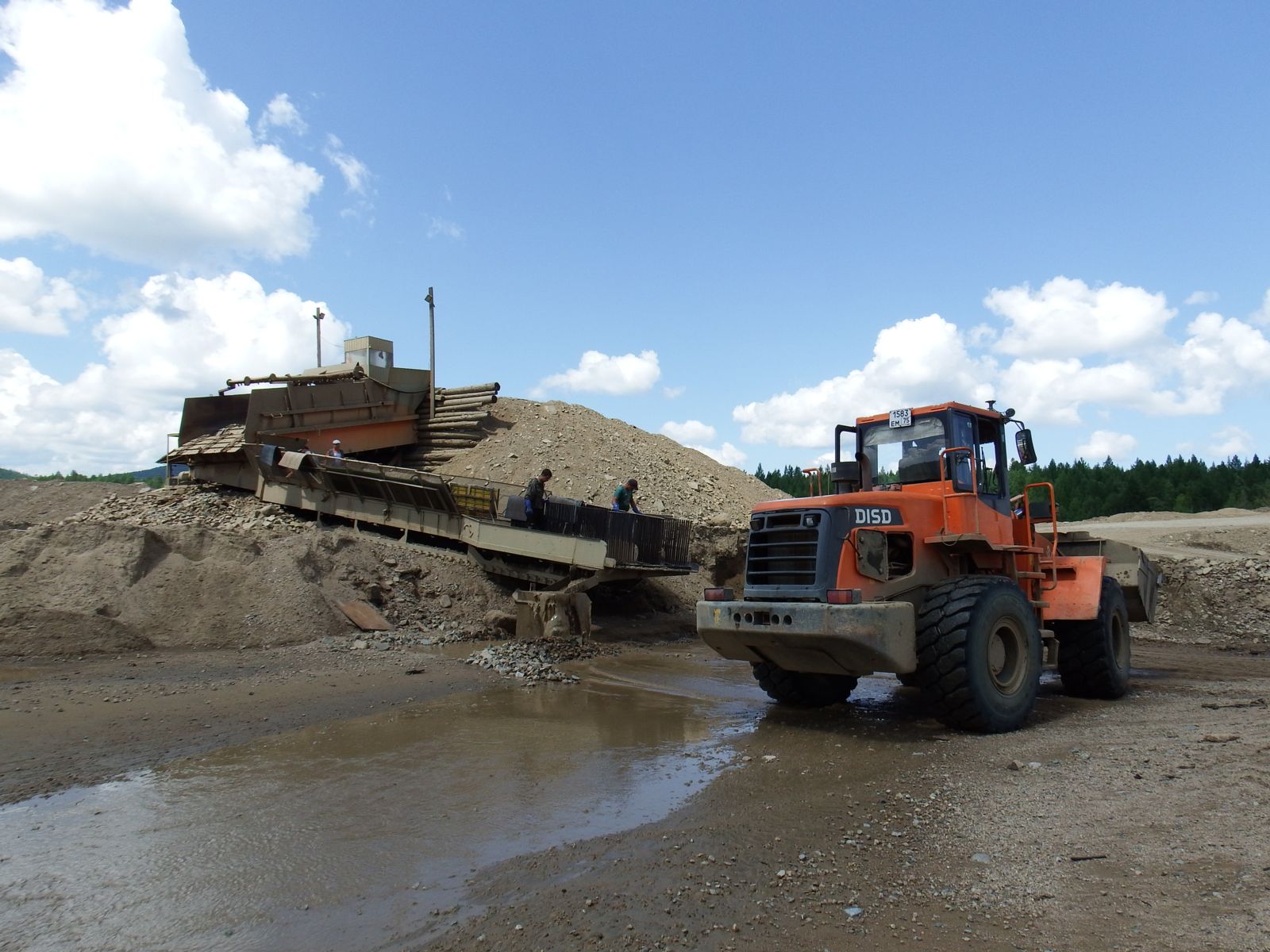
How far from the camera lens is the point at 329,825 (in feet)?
17.0

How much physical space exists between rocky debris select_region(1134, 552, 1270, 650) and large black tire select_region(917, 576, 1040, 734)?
755cm

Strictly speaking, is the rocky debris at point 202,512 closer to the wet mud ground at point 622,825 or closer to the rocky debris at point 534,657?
the rocky debris at point 534,657

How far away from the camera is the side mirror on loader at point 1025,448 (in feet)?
27.6

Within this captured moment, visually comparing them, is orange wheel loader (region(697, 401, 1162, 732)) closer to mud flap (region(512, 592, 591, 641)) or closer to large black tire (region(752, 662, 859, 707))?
large black tire (region(752, 662, 859, 707))

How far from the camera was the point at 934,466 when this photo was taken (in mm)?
8188

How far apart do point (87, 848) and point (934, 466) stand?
6.98m

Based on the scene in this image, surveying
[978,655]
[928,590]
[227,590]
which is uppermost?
[928,590]

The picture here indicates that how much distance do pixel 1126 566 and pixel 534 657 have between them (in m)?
7.17

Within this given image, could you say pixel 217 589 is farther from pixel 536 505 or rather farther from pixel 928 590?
pixel 928 590

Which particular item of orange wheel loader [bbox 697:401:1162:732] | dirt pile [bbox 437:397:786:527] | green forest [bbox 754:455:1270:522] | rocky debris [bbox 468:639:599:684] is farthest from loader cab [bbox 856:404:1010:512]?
green forest [bbox 754:455:1270:522]

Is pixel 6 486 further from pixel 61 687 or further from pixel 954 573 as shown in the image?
pixel 954 573

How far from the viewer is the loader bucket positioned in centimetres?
1020

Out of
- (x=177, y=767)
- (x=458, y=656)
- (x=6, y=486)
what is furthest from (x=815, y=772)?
(x=6, y=486)

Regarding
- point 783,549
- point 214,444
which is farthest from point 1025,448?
point 214,444
